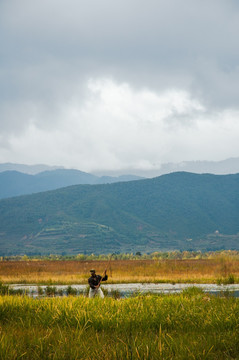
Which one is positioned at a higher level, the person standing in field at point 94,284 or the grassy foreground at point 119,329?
the person standing in field at point 94,284

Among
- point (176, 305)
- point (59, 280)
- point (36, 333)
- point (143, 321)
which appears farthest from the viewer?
point (59, 280)

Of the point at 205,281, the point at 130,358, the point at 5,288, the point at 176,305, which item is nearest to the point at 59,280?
the point at 205,281

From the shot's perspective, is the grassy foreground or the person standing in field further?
the person standing in field

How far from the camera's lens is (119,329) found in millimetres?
11680

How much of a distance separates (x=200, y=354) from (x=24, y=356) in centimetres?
340

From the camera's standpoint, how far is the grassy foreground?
9.13 metres

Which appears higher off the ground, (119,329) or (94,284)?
(94,284)

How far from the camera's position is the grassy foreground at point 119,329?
9.13 meters

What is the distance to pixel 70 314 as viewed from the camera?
13.0 m

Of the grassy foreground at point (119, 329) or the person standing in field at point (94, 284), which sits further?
the person standing in field at point (94, 284)

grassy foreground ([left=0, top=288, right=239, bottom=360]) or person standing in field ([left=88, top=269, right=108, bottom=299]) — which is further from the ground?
person standing in field ([left=88, top=269, right=108, bottom=299])

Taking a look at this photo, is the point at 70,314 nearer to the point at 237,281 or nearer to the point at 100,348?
the point at 100,348

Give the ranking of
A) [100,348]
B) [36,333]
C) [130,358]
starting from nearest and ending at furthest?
[130,358] < [100,348] < [36,333]

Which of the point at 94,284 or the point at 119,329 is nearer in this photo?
the point at 119,329
